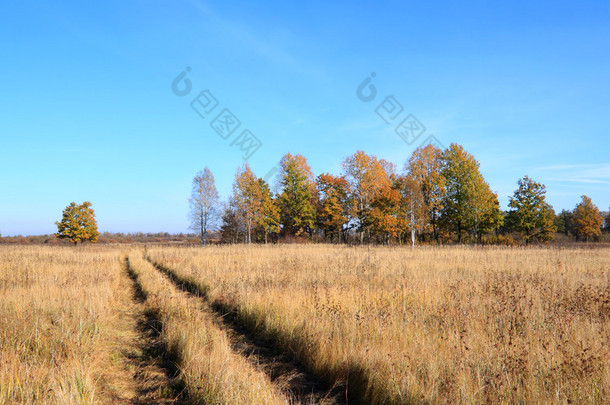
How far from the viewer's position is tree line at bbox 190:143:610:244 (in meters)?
36.3

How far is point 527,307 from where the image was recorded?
6035mm

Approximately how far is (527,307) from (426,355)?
11.4 feet

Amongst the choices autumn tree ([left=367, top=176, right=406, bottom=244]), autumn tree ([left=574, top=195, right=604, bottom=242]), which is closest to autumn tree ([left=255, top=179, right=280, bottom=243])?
autumn tree ([left=367, top=176, right=406, bottom=244])

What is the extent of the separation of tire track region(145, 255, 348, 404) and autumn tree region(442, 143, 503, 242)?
115 feet

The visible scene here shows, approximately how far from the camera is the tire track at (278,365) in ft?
12.0

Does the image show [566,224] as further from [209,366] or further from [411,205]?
[209,366]

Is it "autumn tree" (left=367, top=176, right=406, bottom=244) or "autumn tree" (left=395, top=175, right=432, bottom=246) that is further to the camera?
"autumn tree" (left=367, top=176, right=406, bottom=244)

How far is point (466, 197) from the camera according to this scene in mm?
Answer: 35500

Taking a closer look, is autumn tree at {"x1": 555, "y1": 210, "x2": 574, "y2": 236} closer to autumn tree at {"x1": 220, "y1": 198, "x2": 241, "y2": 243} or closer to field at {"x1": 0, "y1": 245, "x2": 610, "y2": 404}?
autumn tree at {"x1": 220, "y1": 198, "x2": 241, "y2": 243}

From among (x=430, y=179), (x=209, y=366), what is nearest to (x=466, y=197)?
(x=430, y=179)

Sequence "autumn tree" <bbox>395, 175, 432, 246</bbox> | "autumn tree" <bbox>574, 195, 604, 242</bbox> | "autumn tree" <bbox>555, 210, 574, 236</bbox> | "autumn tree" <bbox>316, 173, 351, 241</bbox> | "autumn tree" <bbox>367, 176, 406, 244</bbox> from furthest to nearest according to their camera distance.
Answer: "autumn tree" <bbox>555, 210, 574, 236</bbox>, "autumn tree" <bbox>574, 195, 604, 242</bbox>, "autumn tree" <bbox>316, 173, 351, 241</bbox>, "autumn tree" <bbox>367, 176, 406, 244</bbox>, "autumn tree" <bbox>395, 175, 432, 246</bbox>

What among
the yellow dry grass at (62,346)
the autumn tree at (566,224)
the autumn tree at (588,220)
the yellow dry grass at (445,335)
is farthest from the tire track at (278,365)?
the autumn tree at (566,224)

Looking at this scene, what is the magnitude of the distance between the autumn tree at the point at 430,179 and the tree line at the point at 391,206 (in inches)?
4.7

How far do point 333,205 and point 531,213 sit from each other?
24.9m
